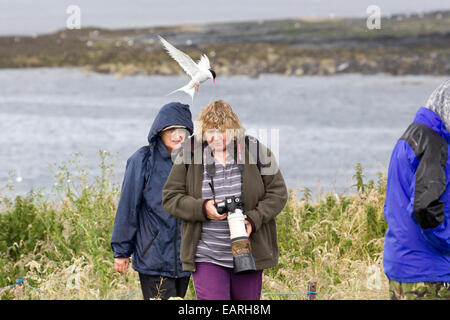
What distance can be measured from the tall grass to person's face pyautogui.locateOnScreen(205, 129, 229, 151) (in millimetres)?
1671

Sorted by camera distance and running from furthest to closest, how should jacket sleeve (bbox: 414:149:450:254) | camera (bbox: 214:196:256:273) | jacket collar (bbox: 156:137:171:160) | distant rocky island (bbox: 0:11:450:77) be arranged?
1. distant rocky island (bbox: 0:11:450:77)
2. jacket collar (bbox: 156:137:171:160)
3. camera (bbox: 214:196:256:273)
4. jacket sleeve (bbox: 414:149:450:254)

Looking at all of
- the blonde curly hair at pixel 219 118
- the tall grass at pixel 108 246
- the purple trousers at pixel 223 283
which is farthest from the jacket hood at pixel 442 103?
the tall grass at pixel 108 246

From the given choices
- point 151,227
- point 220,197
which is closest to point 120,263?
point 151,227

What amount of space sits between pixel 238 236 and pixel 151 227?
0.98 m

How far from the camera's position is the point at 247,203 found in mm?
3713

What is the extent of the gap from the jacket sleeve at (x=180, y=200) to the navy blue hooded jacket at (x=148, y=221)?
568 mm

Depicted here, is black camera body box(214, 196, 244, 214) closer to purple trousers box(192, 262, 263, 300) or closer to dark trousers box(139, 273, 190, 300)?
purple trousers box(192, 262, 263, 300)

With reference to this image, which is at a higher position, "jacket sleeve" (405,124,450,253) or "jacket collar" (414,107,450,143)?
"jacket collar" (414,107,450,143)

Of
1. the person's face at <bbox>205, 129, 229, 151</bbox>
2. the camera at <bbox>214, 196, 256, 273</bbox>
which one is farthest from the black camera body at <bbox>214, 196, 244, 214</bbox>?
the person's face at <bbox>205, 129, 229, 151</bbox>

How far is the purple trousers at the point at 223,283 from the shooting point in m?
3.69

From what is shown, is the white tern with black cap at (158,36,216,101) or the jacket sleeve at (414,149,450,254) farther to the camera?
the white tern with black cap at (158,36,216,101)

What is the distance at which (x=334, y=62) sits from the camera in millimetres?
38562

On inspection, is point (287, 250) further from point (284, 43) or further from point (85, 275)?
point (284, 43)

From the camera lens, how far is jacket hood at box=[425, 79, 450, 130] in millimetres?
3236
